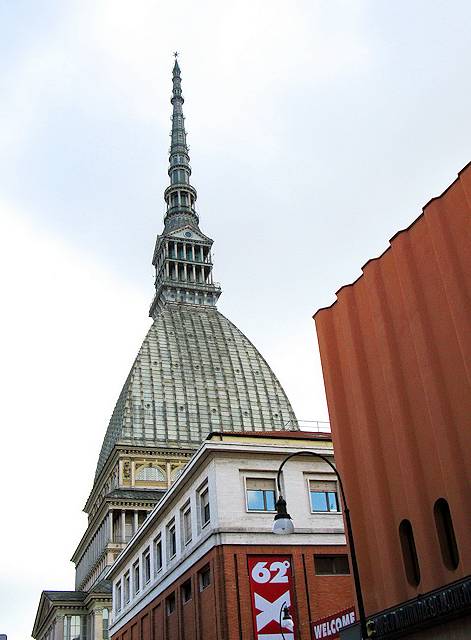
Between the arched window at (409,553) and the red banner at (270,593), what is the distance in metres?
14.0

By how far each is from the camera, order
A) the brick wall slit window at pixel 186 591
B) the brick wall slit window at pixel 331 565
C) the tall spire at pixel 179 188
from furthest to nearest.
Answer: the tall spire at pixel 179 188
the brick wall slit window at pixel 186 591
the brick wall slit window at pixel 331 565

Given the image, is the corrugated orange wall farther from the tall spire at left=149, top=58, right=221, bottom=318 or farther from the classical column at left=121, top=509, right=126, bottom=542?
the tall spire at left=149, top=58, right=221, bottom=318

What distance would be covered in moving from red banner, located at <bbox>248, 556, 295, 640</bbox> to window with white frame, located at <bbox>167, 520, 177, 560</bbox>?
926 cm

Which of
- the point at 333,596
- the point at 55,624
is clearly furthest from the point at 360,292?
the point at 55,624

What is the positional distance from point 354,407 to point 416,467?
14.9 feet

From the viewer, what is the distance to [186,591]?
143 feet

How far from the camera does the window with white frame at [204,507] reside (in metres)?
41.5

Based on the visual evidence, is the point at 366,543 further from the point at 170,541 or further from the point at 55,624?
the point at 55,624

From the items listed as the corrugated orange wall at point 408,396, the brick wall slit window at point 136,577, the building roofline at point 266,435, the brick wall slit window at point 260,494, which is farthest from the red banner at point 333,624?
the brick wall slit window at point 136,577

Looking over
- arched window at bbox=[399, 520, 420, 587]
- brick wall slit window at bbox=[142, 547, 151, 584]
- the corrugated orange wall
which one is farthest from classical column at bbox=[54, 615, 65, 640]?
arched window at bbox=[399, 520, 420, 587]

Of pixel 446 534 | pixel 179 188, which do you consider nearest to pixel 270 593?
pixel 446 534

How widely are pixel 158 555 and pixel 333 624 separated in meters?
20.5

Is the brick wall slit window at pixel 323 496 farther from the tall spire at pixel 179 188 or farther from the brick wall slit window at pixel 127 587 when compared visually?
the tall spire at pixel 179 188

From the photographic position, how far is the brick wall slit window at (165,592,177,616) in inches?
1801
